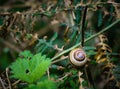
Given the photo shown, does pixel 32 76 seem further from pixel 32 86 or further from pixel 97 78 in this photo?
pixel 97 78

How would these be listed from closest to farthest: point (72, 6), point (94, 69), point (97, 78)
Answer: point (72, 6) < point (94, 69) < point (97, 78)

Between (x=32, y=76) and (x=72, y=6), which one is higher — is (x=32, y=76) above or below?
below

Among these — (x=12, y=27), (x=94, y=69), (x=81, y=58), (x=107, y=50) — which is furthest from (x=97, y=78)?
(x=81, y=58)

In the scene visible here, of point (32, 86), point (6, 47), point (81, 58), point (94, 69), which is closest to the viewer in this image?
point (32, 86)

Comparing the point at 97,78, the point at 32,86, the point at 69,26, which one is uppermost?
the point at 69,26

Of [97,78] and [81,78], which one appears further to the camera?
[97,78]

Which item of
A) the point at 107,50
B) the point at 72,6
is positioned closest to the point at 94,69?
the point at 107,50
